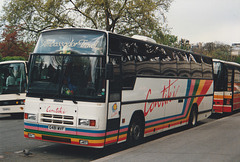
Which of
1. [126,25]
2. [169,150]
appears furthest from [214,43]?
[169,150]

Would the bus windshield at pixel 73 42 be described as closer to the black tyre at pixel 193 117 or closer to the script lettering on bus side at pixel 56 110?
the script lettering on bus side at pixel 56 110

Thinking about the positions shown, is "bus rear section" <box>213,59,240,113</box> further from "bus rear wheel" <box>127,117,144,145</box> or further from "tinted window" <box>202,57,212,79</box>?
"bus rear wheel" <box>127,117,144,145</box>

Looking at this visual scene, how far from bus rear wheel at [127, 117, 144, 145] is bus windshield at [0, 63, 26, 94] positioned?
8.26m

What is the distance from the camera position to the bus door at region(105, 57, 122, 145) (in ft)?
26.5

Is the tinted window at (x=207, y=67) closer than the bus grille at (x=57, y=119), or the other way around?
the bus grille at (x=57, y=119)

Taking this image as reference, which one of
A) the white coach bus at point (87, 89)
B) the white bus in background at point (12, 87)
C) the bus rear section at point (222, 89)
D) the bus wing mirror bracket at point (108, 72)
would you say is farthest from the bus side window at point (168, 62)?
the bus rear section at point (222, 89)

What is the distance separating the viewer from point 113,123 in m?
8.28

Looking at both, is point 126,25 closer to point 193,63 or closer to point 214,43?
point 193,63

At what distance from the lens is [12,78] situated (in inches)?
634

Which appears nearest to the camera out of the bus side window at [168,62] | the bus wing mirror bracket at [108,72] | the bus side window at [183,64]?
the bus wing mirror bracket at [108,72]

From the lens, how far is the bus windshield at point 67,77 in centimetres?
785

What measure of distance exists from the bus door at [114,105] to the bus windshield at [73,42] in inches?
20.6

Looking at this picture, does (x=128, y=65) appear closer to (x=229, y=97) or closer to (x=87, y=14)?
(x=229, y=97)

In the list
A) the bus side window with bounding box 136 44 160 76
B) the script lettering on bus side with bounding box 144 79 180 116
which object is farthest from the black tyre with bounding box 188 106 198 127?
the bus side window with bounding box 136 44 160 76
